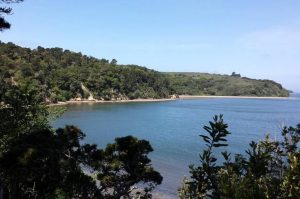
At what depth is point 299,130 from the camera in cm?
909

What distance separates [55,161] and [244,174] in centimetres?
1204

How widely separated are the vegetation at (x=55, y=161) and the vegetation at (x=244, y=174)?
30.9 feet

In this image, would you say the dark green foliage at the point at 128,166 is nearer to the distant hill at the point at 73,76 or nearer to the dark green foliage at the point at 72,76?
the distant hill at the point at 73,76

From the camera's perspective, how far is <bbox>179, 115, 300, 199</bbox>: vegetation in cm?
481

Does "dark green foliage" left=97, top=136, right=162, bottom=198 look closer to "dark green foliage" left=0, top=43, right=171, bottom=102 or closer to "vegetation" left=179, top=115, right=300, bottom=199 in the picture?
"vegetation" left=179, top=115, right=300, bottom=199

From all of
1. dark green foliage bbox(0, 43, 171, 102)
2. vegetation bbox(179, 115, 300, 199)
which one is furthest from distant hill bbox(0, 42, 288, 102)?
vegetation bbox(179, 115, 300, 199)

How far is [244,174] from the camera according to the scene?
5664 millimetres

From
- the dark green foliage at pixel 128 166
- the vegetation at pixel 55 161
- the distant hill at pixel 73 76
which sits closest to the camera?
the vegetation at pixel 55 161

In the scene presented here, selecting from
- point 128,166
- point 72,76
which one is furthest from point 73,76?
point 128,166

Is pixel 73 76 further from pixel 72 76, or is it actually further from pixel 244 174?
pixel 244 174

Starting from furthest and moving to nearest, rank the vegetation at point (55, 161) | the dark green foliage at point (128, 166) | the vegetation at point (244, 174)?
the dark green foliage at point (128, 166), the vegetation at point (55, 161), the vegetation at point (244, 174)

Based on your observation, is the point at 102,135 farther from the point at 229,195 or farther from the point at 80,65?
the point at 80,65

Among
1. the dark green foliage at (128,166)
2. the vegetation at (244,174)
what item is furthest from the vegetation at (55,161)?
the vegetation at (244,174)

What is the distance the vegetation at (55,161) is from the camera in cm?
1552
